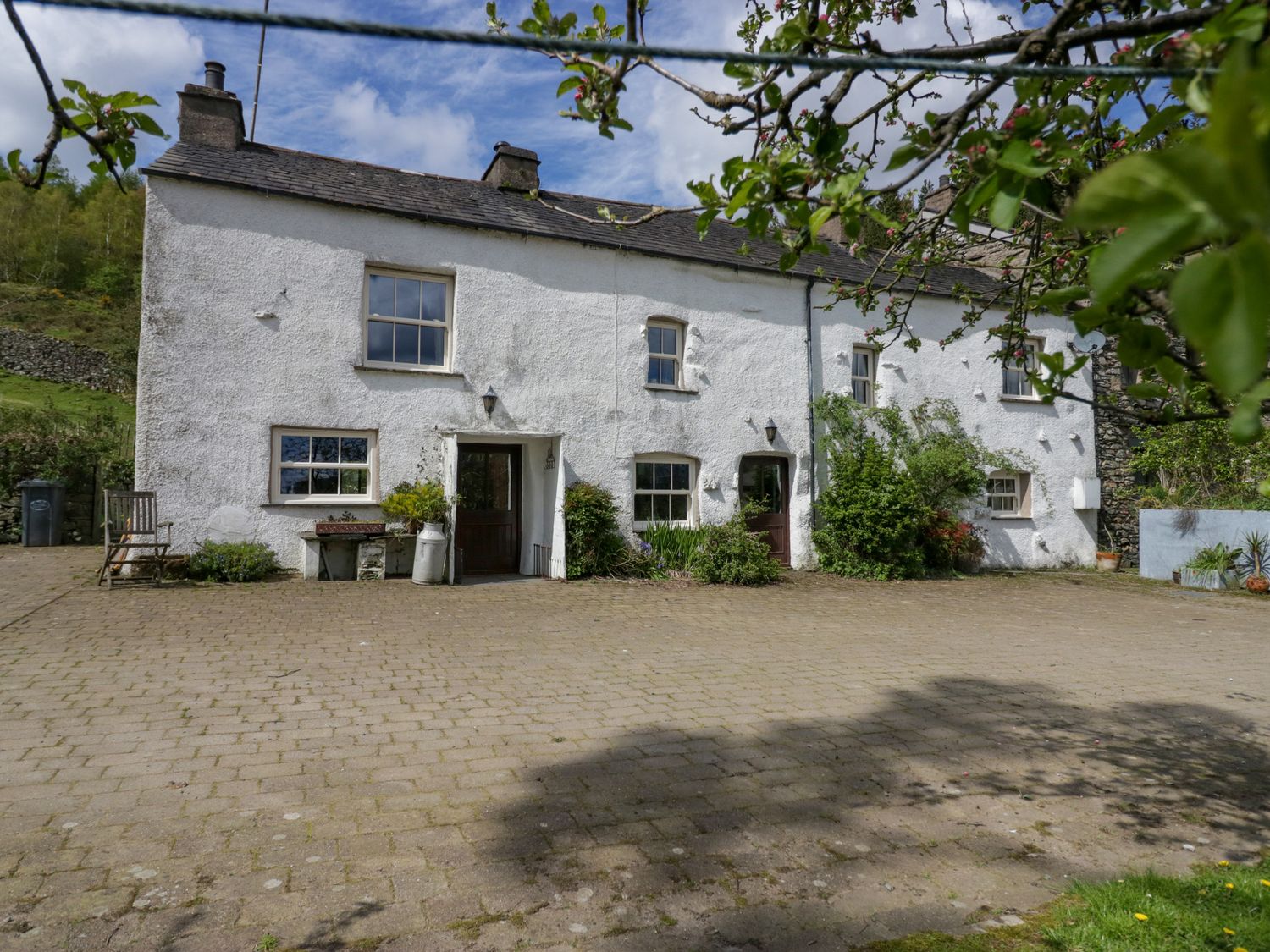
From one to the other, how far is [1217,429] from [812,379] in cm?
848

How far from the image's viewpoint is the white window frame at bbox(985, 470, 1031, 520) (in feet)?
55.3

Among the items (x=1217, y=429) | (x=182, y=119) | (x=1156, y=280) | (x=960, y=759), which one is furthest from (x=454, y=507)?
(x=1217, y=429)

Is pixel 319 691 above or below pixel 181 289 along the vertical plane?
below

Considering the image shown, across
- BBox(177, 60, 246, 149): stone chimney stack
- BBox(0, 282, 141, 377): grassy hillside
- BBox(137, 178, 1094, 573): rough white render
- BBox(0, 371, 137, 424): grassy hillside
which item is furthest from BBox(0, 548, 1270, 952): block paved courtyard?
BBox(0, 282, 141, 377): grassy hillside

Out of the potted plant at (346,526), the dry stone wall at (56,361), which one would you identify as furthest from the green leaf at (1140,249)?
the dry stone wall at (56,361)

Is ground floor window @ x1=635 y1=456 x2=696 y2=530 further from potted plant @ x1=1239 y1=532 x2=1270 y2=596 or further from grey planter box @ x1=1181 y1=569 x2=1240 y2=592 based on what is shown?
potted plant @ x1=1239 y1=532 x2=1270 y2=596

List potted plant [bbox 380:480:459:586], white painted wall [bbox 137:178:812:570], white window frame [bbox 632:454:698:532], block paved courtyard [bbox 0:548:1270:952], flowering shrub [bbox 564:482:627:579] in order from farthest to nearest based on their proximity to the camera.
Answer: white window frame [bbox 632:454:698:532] < flowering shrub [bbox 564:482:627:579] < potted plant [bbox 380:480:459:586] < white painted wall [bbox 137:178:812:570] < block paved courtyard [bbox 0:548:1270:952]

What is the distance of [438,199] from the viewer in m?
12.8

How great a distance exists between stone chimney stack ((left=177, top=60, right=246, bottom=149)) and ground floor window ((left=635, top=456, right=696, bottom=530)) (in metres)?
8.50

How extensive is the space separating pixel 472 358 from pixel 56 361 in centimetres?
2516

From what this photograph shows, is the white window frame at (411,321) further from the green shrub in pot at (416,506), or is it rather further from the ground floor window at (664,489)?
the ground floor window at (664,489)

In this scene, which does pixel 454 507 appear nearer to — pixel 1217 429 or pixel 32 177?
pixel 32 177

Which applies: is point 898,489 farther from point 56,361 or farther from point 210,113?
point 56,361

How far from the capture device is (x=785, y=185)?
103 inches
